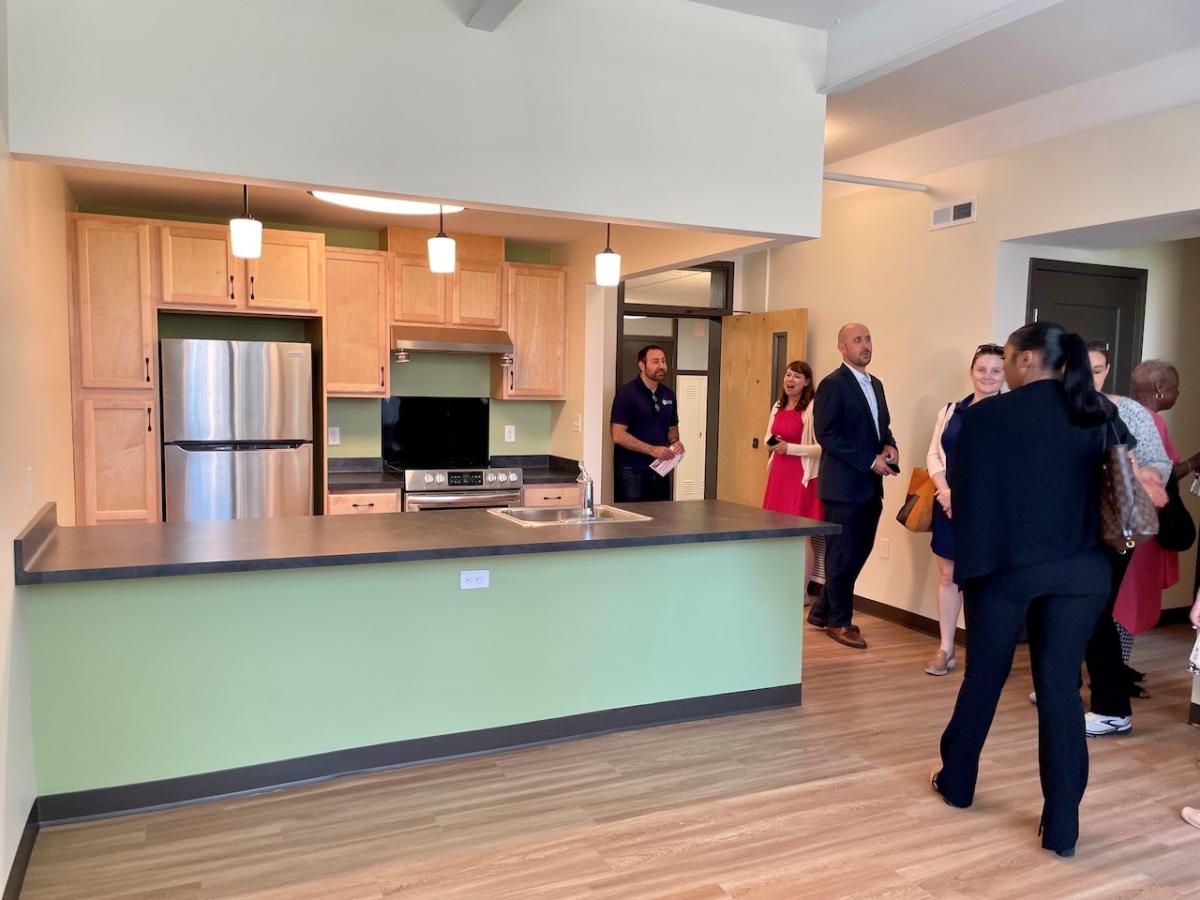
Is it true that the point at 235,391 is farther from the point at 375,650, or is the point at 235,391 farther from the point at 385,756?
the point at 385,756

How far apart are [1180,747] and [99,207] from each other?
6206mm

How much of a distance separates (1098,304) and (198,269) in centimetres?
513

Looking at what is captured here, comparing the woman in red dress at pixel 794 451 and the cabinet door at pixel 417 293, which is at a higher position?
the cabinet door at pixel 417 293

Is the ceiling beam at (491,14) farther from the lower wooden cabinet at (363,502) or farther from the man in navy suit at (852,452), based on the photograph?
the lower wooden cabinet at (363,502)

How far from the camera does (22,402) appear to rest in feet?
8.88

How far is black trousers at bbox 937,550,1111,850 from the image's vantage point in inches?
100

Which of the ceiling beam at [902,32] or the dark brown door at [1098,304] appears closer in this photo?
the ceiling beam at [902,32]

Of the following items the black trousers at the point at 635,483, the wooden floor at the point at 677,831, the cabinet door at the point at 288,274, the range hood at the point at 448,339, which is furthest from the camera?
the range hood at the point at 448,339

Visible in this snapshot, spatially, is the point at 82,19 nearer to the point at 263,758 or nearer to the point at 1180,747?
the point at 263,758

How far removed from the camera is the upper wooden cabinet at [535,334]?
19.8 feet

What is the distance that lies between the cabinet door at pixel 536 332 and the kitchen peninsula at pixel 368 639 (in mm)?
2421

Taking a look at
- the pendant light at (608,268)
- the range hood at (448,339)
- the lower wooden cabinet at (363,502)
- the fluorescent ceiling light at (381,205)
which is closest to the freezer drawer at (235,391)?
the lower wooden cabinet at (363,502)

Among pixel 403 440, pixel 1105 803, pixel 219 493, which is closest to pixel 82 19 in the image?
pixel 219 493

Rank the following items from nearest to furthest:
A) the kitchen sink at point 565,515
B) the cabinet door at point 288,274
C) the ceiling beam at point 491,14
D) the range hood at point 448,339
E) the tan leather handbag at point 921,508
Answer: the ceiling beam at point 491,14 < the kitchen sink at point 565,515 < the tan leather handbag at point 921,508 < the cabinet door at point 288,274 < the range hood at point 448,339
